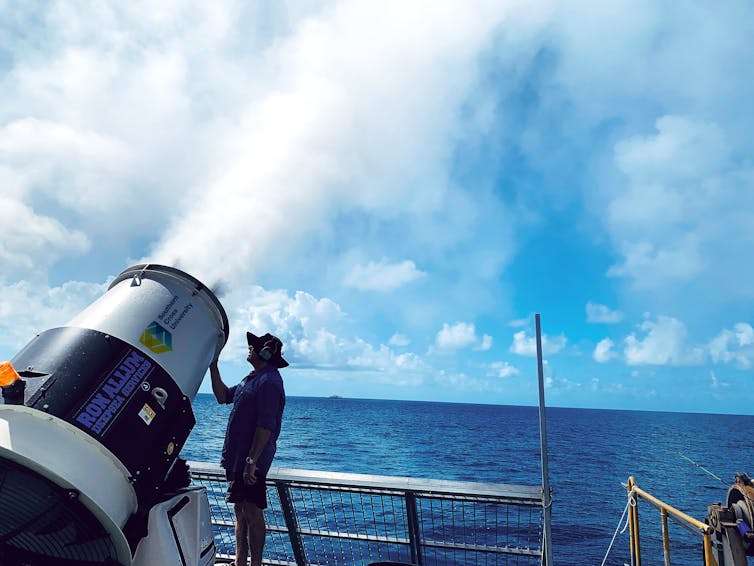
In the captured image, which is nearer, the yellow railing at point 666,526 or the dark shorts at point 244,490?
the yellow railing at point 666,526

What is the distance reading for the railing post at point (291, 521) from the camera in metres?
5.37

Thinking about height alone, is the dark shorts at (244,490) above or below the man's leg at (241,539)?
above

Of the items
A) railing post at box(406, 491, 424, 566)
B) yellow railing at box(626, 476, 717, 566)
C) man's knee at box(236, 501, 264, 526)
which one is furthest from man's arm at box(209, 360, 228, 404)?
yellow railing at box(626, 476, 717, 566)

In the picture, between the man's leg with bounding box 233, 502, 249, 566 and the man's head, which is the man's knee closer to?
the man's leg with bounding box 233, 502, 249, 566

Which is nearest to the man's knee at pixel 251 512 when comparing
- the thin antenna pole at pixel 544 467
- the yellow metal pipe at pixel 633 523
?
the thin antenna pole at pixel 544 467

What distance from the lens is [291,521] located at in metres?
5.46

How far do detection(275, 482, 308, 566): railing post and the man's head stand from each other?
129 centimetres

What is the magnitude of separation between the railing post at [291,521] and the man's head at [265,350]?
4.24 ft

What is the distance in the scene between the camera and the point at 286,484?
531cm

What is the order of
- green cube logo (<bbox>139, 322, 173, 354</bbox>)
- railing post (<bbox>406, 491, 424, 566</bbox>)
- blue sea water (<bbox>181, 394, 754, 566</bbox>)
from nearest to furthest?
1. green cube logo (<bbox>139, 322, 173, 354</bbox>)
2. railing post (<bbox>406, 491, 424, 566</bbox>)
3. blue sea water (<bbox>181, 394, 754, 566</bbox>)

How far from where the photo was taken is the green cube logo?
134 inches

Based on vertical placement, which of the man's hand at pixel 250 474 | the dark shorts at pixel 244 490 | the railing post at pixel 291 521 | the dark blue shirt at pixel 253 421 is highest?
the dark blue shirt at pixel 253 421

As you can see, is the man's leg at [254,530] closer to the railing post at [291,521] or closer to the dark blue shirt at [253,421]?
the dark blue shirt at [253,421]

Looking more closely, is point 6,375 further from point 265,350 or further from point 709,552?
→ point 709,552
